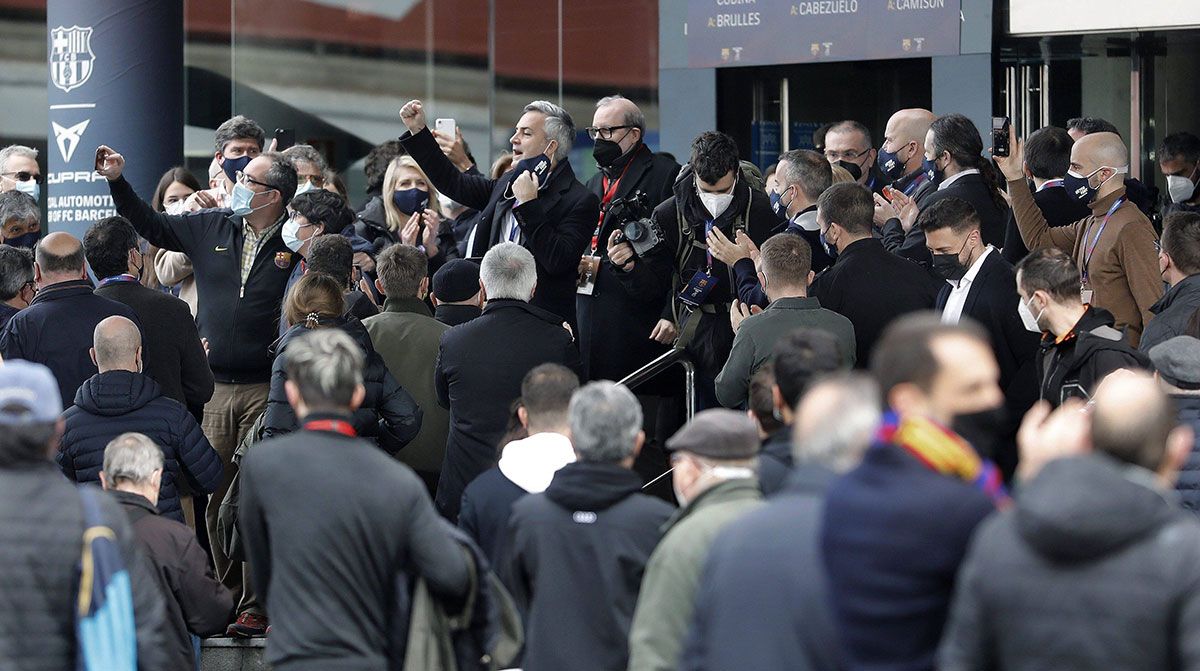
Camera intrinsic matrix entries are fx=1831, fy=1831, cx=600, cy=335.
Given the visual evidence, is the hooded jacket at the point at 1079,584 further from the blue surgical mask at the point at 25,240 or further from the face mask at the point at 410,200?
the blue surgical mask at the point at 25,240

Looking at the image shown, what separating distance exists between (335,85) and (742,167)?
863 cm

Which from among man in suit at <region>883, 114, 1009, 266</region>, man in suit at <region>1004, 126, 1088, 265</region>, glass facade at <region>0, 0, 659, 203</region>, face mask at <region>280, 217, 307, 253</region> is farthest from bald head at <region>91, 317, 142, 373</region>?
glass facade at <region>0, 0, 659, 203</region>

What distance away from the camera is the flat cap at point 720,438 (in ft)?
17.0

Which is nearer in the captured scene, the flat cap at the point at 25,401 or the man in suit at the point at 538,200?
the flat cap at the point at 25,401

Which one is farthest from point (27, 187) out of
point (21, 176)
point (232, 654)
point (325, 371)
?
point (325, 371)

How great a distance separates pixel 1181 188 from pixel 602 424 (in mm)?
7115

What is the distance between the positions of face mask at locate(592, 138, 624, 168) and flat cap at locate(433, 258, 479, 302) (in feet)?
3.94

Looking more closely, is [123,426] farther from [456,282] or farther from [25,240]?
[25,240]

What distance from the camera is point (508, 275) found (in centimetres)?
775

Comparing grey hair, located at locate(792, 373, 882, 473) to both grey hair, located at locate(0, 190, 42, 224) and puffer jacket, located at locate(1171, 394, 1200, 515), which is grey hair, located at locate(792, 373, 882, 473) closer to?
puffer jacket, located at locate(1171, 394, 1200, 515)

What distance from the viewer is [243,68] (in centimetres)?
1762

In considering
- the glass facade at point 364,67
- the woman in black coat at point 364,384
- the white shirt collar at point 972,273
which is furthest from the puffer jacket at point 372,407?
the glass facade at point 364,67

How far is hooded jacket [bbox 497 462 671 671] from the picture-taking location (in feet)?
17.9

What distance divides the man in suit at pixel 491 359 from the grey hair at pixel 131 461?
163 centimetres
